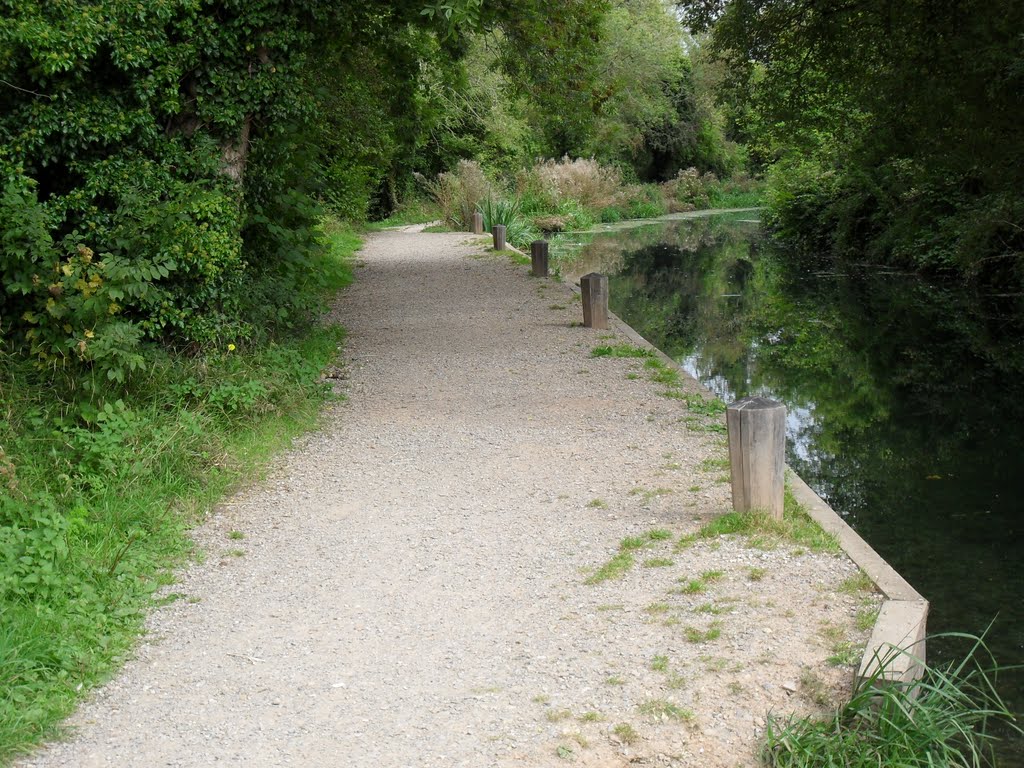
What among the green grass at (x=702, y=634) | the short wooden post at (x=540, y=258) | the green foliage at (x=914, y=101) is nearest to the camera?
the green grass at (x=702, y=634)

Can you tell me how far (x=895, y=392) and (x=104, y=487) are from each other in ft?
27.8

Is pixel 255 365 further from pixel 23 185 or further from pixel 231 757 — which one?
pixel 231 757

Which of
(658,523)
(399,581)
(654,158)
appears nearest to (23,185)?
(399,581)

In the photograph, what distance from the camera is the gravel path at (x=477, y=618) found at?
396 cm

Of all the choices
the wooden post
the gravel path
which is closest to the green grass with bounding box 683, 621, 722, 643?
the gravel path

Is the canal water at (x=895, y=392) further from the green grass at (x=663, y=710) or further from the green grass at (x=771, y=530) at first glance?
the green grass at (x=663, y=710)

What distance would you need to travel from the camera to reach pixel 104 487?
20.3 feet

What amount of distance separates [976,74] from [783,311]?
5.98 m

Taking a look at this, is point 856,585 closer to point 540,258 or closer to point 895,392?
point 895,392

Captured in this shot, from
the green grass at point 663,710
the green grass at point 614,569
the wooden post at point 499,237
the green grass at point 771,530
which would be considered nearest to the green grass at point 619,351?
the green grass at point 771,530

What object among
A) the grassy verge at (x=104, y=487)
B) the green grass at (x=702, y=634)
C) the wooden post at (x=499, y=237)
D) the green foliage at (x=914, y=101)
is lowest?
the green grass at (x=702, y=634)

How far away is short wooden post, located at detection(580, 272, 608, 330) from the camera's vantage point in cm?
1297

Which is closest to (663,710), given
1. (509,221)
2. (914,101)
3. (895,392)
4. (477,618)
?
(477,618)

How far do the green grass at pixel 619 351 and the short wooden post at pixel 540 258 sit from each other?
719 centimetres
